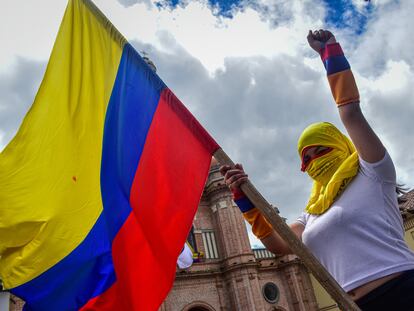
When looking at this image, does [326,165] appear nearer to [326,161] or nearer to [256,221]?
[326,161]

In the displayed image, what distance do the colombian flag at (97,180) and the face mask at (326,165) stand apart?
0.61 metres

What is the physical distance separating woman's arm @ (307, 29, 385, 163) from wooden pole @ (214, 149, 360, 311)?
482mm

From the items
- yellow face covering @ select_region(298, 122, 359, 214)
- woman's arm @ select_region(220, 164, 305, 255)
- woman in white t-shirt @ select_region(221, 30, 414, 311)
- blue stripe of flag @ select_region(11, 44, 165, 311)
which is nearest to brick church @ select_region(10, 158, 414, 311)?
blue stripe of flag @ select_region(11, 44, 165, 311)

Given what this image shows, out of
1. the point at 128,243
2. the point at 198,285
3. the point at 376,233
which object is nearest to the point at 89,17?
the point at 128,243

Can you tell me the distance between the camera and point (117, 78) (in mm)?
2766

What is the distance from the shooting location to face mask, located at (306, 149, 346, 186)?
2.05 meters

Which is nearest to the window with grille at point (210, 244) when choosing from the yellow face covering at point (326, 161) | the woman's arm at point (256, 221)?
the woman's arm at point (256, 221)

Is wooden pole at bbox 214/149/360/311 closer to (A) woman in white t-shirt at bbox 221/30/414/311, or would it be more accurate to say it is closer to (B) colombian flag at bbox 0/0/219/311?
(A) woman in white t-shirt at bbox 221/30/414/311

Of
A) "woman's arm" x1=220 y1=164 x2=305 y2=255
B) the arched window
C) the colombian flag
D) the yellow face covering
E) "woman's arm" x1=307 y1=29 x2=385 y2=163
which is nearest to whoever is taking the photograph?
"woman's arm" x1=307 y1=29 x2=385 y2=163

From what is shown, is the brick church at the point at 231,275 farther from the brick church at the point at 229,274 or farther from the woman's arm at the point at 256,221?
the woman's arm at the point at 256,221

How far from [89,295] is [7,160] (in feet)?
3.66

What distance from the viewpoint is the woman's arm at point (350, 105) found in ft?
5.59

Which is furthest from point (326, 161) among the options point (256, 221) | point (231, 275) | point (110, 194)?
point (231, 275)

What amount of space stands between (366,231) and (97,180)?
1679 millimetres
